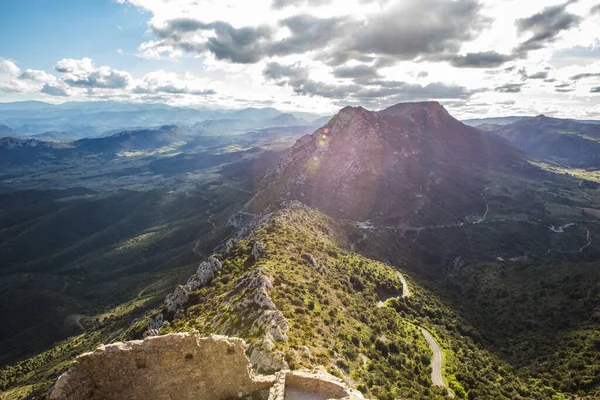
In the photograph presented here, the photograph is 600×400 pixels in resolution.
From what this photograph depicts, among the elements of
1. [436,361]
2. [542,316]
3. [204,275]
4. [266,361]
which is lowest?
[542,316]

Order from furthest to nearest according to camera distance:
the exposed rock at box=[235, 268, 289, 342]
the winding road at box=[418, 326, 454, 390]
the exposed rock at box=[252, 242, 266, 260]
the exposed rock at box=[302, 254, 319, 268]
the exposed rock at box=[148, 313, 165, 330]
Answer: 1. the exposed rock at box=[302, 254, 319, 268]
2. the exposed rock at box=[252, 242, 266, 260]
3. the exposed rock at box=[148, 313, 165, 330]
4. the winding road at box=[418, 326, 454, 390]
5. the exposed rock at box=[235, 268, 289, 342]

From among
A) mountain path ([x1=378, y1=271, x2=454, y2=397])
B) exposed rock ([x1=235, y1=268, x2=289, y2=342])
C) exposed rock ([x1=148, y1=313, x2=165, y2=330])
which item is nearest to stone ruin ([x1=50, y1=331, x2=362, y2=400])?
exposed rock ([x1=235, y1=268, x2=289, y2=342])

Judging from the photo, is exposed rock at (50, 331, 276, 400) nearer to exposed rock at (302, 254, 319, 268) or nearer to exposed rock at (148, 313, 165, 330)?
exposed rock at (148, 313, 165, 330)

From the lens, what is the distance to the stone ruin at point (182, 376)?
91.2ft

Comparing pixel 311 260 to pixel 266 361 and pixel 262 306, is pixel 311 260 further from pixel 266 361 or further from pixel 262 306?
pixel 266 361

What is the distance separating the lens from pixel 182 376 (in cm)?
3011

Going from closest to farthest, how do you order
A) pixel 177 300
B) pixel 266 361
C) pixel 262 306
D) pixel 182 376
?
pixel 182 376, pixel 266 361, pixel 262 306, pixel 177 300

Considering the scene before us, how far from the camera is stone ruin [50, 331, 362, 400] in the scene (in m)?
27.8

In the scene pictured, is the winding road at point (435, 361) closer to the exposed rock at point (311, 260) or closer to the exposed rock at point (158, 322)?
the exposed rock at point (311, 260)

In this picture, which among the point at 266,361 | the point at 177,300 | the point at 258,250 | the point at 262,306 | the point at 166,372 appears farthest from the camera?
the point at 258,250

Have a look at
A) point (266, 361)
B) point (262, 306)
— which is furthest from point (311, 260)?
point (266, 361)

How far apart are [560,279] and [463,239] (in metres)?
85.4

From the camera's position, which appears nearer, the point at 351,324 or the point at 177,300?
the point at 351,324

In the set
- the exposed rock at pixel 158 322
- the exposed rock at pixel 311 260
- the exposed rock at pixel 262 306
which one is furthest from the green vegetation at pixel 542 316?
the exposed rock at pixel 158 322
